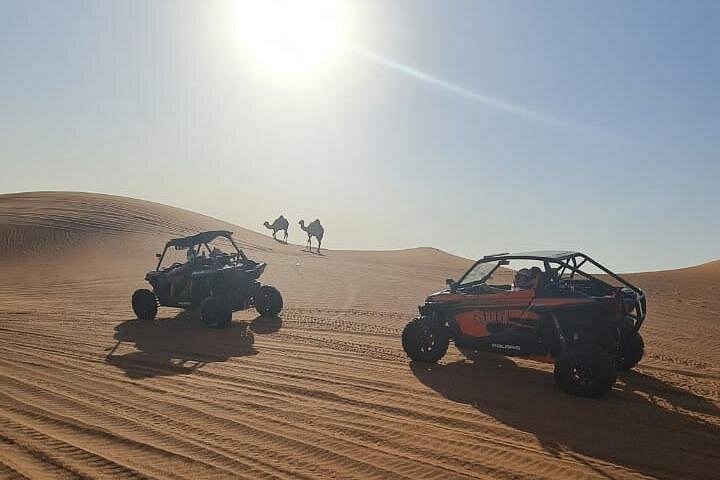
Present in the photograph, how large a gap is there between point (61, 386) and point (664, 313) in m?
14.1

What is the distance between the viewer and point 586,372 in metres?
6.02

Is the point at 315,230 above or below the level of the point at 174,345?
above

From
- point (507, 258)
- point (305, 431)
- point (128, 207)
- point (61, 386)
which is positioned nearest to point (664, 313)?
point (507, 258)

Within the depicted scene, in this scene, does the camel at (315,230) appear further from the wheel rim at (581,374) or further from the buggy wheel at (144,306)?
the wheel rim at (581,374)

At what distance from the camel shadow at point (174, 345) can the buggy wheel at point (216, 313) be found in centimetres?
16

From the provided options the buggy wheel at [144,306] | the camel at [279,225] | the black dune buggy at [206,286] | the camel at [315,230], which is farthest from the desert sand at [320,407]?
the camel at [279,225]

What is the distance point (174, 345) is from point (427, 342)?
445 centimetres

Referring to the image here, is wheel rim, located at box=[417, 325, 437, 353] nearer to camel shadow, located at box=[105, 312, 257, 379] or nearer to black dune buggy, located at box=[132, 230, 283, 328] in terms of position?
camel shadow, located at box=[105, 312, 257, 379]

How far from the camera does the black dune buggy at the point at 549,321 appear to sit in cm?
616

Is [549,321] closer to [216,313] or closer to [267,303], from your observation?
[216,313]

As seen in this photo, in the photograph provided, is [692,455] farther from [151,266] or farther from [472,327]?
[151,266]

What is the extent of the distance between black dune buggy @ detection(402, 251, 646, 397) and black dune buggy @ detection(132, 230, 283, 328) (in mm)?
4929

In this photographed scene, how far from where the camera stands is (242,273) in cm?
1175

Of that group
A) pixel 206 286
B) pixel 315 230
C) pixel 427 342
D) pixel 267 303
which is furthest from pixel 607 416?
pixel 315 230
